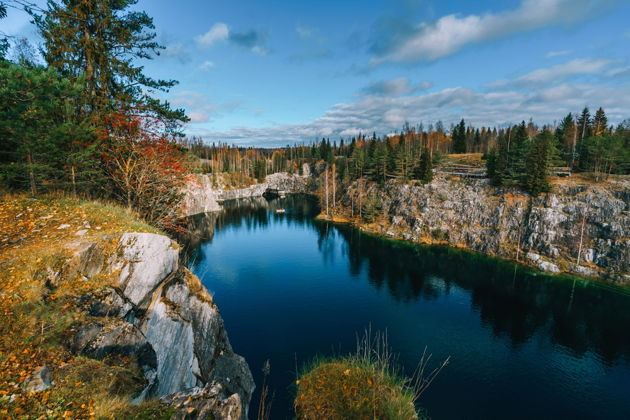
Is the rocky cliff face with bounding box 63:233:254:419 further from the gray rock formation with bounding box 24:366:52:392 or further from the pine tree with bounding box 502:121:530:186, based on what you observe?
the pine tree with bounding box 502:121:530:186

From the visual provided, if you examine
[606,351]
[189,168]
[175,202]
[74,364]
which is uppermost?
[189,168]

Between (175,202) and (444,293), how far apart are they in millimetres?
39643

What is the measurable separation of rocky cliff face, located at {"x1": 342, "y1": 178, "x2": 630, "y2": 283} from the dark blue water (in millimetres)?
5690

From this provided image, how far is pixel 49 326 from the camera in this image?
7.30 metres

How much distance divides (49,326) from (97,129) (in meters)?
12.4

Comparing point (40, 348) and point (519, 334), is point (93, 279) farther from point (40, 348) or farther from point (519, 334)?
point (519, 334)

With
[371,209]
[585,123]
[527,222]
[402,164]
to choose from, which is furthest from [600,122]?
[371,209]

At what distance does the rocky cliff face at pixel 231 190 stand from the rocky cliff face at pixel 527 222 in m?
59.9

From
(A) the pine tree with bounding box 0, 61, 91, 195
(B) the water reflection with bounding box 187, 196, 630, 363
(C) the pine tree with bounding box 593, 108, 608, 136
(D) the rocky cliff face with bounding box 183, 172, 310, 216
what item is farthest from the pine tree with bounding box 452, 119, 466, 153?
(A) the pine tree with bounding box 0, 61, 91, 195

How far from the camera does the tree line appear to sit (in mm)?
14484

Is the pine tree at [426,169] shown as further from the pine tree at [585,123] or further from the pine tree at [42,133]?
the pine tree at [42,133]

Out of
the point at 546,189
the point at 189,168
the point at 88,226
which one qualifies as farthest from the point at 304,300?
the point at 546,189

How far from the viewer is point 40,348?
670 centimetres

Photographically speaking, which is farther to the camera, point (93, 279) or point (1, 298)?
point (93, 279)
